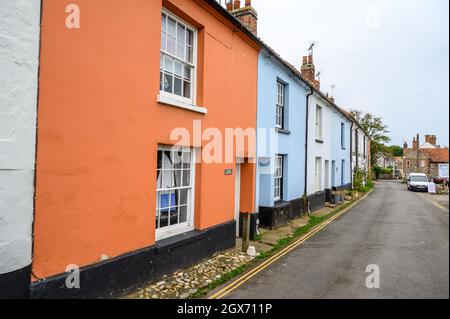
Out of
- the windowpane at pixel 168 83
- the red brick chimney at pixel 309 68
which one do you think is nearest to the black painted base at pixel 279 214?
the windowpane at pixel 168 83

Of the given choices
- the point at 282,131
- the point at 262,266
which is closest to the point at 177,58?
the point at 262,266

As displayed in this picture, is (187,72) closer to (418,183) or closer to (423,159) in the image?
(418,183)

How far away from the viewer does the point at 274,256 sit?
301 inches

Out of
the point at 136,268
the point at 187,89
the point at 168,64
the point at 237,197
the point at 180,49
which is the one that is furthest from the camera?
the point at 237,197

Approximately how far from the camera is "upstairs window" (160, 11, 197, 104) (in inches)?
246

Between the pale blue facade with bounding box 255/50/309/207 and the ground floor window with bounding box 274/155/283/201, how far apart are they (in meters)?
0.11

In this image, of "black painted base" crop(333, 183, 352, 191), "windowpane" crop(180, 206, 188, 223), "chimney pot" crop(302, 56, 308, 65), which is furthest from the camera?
"black painted base" crop(333, 183, 352, 191)

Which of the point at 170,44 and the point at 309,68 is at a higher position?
the point at 309,68

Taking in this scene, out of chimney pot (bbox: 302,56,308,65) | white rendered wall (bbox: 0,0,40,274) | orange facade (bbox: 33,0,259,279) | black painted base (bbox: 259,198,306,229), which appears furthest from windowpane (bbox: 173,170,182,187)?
chimney pot (bbox: 302,56,308,65)

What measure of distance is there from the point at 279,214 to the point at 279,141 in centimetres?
291

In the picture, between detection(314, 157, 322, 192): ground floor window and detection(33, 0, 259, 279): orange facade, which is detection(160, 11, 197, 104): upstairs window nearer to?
detection(33, 0, 259, 279): orange facade

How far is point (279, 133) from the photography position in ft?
37.3

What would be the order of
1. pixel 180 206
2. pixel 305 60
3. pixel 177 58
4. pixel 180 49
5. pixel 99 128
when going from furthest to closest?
pixel 305 60
pixel 180 206
pixel 180 49
pixel 177 58
pixel 99 128

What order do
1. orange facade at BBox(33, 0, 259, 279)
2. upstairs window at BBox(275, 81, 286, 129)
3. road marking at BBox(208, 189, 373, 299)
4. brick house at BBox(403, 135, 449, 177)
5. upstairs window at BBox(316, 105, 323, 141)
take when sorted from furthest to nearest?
1. brick house at BBox(403, 135, 449, 177)
2. upstairs window at BBox(316, 105, 323, 141)
3. upstairs window at BBox(275, 81, 286, 129)
4. road marking at BBox(208, 189, 373, 299)
5. orange facade at BBox(33, 0, 259, 279)
